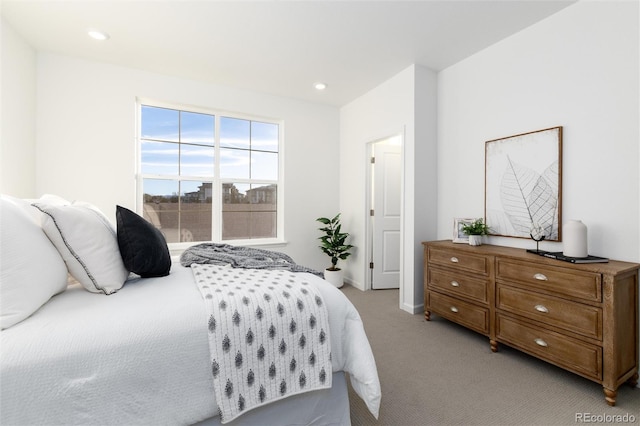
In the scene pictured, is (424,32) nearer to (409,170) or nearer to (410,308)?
(409,170)

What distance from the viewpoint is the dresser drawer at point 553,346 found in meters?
1.77

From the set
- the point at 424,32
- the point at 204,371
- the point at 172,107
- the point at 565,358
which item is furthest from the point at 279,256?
the point at 172,107

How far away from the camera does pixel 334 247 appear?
4.14 m

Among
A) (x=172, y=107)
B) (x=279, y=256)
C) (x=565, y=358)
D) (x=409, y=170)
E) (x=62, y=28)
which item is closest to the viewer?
(x=565, y=358)

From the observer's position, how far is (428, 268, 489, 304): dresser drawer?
2.45 metres

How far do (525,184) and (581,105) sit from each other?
679 mm

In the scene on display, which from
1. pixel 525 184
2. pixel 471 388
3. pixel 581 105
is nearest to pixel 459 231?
pixel 525 184

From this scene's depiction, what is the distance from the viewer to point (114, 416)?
104 cm

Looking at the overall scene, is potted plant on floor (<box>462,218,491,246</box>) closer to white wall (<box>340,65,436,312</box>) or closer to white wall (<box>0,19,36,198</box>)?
white wall (<box>340,65,436,312</box>)

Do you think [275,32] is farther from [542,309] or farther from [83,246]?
[542,309]

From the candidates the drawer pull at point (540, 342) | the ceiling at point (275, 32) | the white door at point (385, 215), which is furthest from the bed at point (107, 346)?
the white door at point (385, 215)

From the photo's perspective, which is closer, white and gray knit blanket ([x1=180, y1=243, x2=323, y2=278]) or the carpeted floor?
the carpeted floor

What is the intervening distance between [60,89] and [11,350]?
3.22 meters

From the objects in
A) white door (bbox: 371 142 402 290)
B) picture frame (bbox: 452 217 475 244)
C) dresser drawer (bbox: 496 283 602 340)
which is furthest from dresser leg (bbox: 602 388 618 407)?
white door (bbox: 371 142 402 290)
